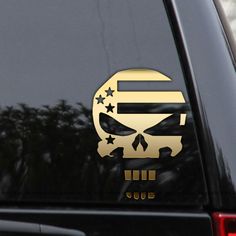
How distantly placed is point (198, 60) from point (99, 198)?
1.57 ft

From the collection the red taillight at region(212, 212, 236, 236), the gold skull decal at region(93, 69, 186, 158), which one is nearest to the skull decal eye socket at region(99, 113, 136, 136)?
the gold skull decal at region(93, 69, 186, 158)

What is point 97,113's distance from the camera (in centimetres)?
146

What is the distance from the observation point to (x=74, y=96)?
1474mm

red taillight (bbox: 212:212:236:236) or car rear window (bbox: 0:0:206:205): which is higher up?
car rear window (bbox: 0:0:206:205)

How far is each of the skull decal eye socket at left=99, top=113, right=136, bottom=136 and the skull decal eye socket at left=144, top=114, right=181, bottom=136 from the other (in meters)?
0.05

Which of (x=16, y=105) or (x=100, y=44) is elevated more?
(x=100, y=44)

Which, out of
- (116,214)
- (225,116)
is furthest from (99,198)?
(225,116)

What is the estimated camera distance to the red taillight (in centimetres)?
143

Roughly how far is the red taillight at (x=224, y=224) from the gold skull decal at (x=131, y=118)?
21cm

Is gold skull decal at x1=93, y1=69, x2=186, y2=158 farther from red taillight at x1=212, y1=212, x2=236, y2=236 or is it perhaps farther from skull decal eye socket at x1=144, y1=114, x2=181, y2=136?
red taillight at x1=212, y1=212, x2=236, y2=236

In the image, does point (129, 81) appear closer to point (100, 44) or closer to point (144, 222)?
point (100, 44)

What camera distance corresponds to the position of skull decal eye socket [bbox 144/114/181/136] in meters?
1.45

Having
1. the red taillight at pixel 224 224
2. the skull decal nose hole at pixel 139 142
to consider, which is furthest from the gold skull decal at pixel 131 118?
the red taillight at pixel 224 224

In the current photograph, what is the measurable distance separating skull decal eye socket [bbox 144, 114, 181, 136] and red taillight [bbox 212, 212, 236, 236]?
10.1 inches
